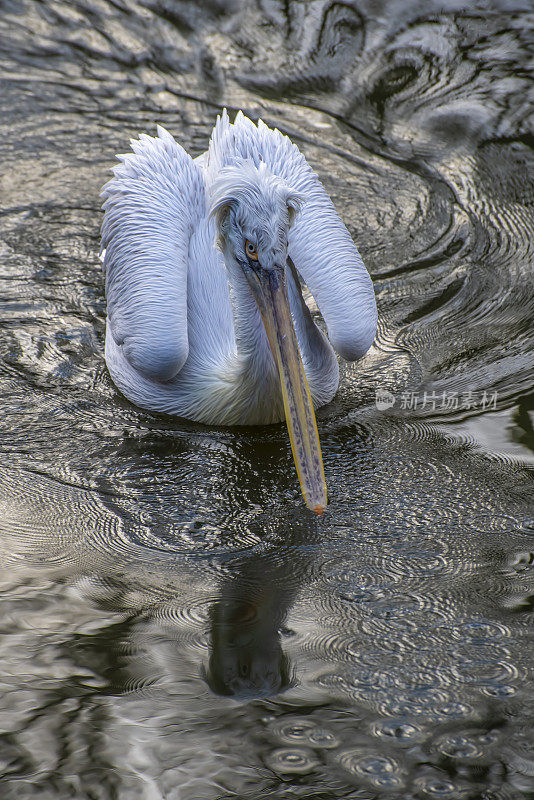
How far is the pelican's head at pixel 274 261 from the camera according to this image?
308cm

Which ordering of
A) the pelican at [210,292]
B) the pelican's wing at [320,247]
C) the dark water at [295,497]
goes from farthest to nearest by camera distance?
the pelican's wing at [320,247] → the pelican at [210,292] → the dark water at [295,497]

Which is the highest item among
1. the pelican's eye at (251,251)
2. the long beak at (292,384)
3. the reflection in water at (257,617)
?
the pelican's eye at (251,251)

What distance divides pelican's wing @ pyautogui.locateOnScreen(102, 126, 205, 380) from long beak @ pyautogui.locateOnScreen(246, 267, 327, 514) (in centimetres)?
58

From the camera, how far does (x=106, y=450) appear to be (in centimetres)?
366

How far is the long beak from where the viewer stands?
3074 millimetres

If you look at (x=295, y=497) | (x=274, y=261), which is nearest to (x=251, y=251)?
(x=274, y=261)

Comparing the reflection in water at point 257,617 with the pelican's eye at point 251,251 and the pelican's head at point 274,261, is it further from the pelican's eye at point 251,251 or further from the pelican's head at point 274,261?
the pelican's eye at point 251,251

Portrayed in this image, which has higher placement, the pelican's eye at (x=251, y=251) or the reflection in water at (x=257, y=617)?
the pelican's eye at (x=251, y=251)

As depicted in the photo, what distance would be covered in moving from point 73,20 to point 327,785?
698cm

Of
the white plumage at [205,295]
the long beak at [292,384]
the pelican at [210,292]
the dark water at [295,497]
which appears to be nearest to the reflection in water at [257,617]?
the dark water at [295,497]

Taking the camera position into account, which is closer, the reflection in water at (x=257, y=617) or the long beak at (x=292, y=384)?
the reflection in water at (x=257, y=617)

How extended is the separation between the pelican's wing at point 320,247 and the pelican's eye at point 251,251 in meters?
0.61

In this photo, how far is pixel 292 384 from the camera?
3.14 metres

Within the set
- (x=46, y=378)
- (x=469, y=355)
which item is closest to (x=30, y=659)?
→ (x=46, y=378)
